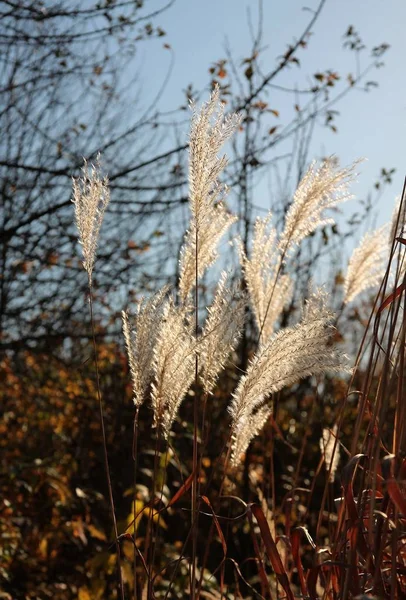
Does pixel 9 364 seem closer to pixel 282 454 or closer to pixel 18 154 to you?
pixel 18 154

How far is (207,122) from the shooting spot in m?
1.78

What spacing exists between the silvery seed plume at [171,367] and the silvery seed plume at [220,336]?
0.14 feet

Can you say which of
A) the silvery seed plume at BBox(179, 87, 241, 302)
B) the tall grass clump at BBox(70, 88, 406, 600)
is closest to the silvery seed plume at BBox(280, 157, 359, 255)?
the tall grass clump at BBox(70, 88, 406, 600)

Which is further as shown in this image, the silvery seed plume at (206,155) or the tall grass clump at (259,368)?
the silvery seed plume at (206,155)

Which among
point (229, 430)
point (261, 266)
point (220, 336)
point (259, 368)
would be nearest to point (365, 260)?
point (261, 266)

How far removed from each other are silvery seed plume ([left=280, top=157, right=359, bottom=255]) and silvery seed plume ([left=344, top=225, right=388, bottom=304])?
1.29 feet

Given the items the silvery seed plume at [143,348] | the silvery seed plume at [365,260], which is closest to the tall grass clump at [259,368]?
the silvery seed plume at [143,348]

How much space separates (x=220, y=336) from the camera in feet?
6.00

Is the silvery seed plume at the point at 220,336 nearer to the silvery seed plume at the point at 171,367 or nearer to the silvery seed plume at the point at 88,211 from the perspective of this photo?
the silvery seed plume at the point at 171,367

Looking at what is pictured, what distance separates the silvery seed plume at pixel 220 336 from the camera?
1.82 m

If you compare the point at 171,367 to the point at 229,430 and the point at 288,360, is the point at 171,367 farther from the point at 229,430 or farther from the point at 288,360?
the point at 229,430

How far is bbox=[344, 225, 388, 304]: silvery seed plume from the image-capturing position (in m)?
2.60

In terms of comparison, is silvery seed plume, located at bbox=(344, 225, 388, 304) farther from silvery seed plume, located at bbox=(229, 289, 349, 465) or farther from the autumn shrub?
silvery seed plume, located at bbox=(229, 289, 349, 465)

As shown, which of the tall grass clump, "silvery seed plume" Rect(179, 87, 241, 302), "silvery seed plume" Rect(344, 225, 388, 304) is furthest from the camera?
"silvery seed plume" Rect(344, 225, 388, 304)
